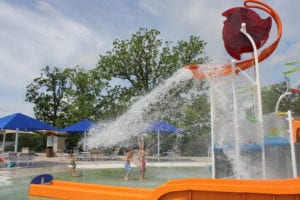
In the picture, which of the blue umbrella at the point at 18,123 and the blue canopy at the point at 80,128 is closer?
the blue umbrella at the point at 18,123

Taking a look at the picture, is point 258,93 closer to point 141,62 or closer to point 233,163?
point 233,163

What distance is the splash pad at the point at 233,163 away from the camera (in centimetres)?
402

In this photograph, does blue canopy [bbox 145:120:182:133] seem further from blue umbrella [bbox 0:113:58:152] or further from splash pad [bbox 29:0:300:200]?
splash pad [bbox 29:0:300:200]

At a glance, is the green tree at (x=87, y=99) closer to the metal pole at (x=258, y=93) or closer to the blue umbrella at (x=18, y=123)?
the blue umbrella at (x=18, y=123)

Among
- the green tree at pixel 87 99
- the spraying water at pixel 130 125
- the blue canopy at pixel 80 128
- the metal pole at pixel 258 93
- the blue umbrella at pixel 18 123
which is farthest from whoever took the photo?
the green tree at pixel 87 99

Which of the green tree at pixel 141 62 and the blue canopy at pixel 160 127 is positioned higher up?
the green tree at pixel 141 62

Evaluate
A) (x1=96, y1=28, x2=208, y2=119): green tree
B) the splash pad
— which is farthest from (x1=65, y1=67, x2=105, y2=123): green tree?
the splash pad

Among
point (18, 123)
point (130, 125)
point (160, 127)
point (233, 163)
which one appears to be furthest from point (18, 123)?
point (233, 163)

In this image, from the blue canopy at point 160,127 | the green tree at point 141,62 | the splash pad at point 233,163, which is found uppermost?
the green tree at point 141,62

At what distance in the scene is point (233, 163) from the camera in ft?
23.7

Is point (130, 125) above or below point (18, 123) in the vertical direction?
above


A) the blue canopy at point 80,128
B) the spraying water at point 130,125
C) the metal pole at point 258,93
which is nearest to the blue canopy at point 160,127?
the spraying water at point 130,125

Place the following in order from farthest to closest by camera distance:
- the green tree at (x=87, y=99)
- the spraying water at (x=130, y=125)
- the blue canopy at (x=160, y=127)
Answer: the green tree at (x=87, y=99) → the blue canopy at (x=160, y=127) → the spraying water at (x=130, y=125)

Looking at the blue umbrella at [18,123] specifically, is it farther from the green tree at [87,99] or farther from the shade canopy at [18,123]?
the green tree at [87,99]
